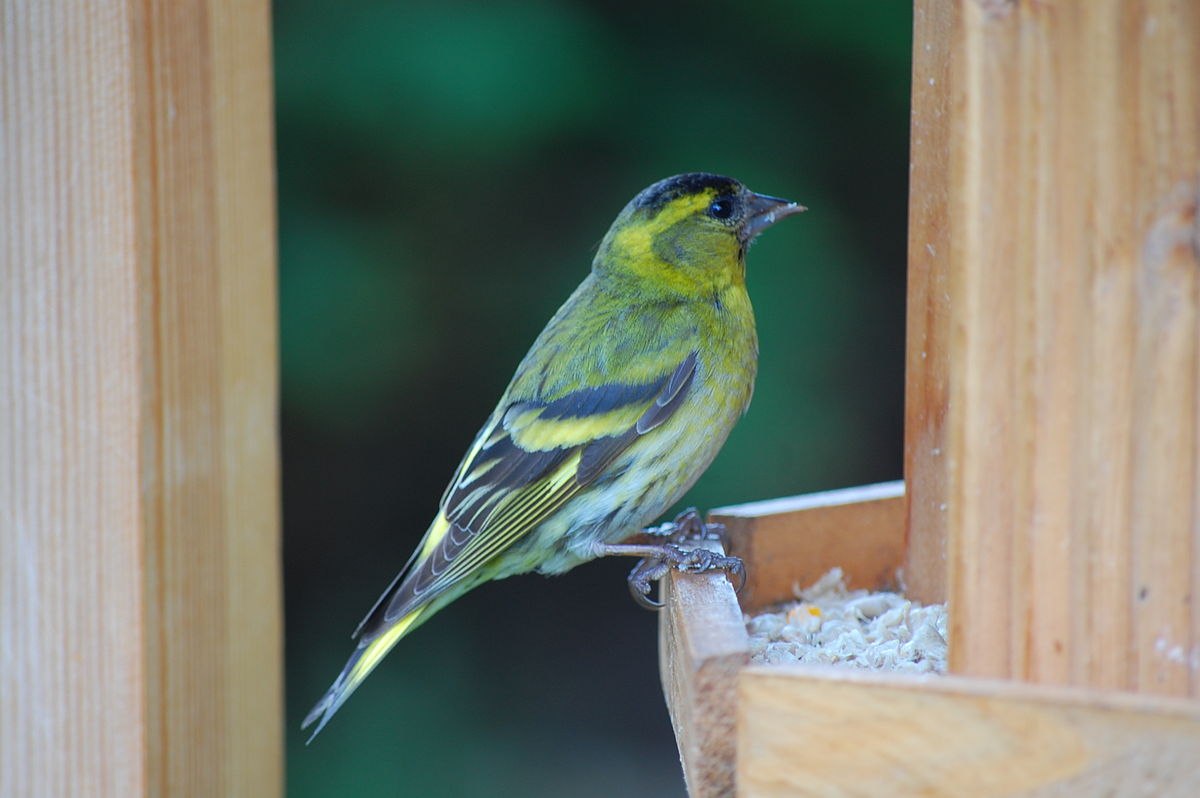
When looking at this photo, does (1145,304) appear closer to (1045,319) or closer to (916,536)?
(1045,319)

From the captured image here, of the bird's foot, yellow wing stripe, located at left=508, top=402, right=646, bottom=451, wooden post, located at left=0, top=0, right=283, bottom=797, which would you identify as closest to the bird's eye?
yellow wing stripe, located at left=508, top=402, right=646, bottom=451

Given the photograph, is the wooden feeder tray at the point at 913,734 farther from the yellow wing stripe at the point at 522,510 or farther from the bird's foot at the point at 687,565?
the yellow wing stripe at the point at 522,510

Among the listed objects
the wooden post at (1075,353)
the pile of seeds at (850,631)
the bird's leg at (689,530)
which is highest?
the wooden post at (1075,353)

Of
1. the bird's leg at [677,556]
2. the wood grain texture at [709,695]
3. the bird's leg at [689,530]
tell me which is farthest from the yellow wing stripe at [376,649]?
the wood grain texture at [709,695]

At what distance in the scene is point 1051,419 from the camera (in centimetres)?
121

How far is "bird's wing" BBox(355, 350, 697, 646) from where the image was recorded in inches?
96.0

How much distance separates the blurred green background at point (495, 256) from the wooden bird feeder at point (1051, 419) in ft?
8.33

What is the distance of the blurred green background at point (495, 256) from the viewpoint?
367 cm

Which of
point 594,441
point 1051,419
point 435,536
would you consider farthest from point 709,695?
point 435,536

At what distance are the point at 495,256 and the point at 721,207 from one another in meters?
1.58

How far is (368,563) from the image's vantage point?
180 inches

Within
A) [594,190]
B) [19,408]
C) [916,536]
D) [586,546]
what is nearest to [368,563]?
[594,190]

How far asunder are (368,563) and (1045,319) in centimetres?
363

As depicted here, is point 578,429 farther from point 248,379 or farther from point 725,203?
point 248,379
